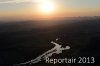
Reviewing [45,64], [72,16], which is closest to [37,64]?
[45,64]

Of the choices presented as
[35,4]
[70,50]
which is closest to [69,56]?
[70,50]

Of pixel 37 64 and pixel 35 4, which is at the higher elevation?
pixel 35 4

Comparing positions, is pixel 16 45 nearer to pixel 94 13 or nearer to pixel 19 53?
pixel 19 53

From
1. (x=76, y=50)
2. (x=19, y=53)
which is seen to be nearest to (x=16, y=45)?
(x=19, y=53)

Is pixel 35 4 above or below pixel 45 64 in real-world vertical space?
above

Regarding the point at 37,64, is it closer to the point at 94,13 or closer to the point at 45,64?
the point at 45,64
